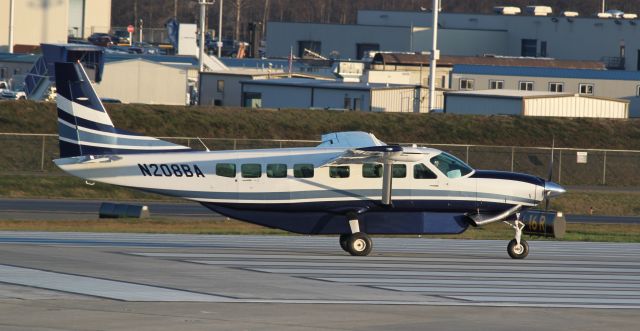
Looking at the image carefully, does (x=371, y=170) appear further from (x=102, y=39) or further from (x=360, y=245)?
(x=102, y=39)

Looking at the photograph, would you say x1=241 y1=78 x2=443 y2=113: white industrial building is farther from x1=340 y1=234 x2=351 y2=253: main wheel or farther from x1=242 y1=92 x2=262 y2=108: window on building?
x1=340 y1=234 x2=351 y2=253: main wheel

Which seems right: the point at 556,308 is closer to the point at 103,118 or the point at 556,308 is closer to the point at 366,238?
the point at 366,238

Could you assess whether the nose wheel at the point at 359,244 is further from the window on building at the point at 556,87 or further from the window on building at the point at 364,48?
the window on building at the point at 364,48

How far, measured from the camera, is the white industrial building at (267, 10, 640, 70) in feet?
338

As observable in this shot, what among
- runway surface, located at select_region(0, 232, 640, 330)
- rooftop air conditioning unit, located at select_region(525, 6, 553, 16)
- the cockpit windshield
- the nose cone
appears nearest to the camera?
runway surface, located at select_region(0, 232, 640, 330)

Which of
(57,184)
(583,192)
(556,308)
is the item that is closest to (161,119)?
(57,184)

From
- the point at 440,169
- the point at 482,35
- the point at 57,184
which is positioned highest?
the point at 482,35

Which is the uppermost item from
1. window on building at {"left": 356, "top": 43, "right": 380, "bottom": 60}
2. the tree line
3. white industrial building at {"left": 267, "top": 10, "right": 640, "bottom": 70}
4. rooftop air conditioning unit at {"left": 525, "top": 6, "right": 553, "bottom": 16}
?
the tree line

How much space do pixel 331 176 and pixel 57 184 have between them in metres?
26.9

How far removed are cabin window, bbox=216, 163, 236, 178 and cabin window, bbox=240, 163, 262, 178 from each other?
0.69 ft

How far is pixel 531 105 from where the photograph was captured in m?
70.8

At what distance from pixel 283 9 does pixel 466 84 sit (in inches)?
3385

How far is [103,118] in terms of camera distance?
27547mm

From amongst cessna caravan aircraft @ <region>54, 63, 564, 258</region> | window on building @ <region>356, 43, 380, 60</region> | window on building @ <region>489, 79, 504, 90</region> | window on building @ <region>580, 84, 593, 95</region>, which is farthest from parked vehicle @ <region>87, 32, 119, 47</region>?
cessna caravan aircraft @ <region>54, 63, 564, 258</region>
